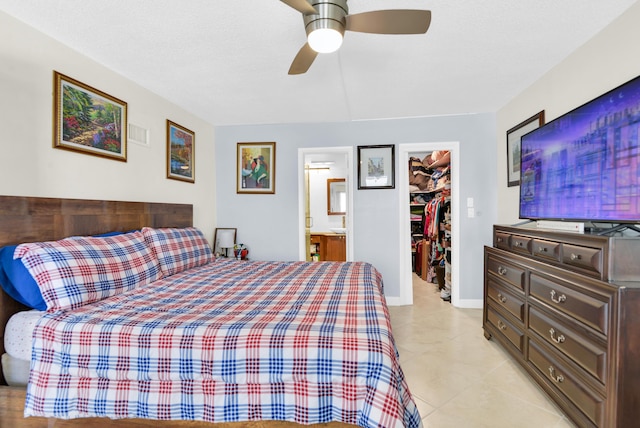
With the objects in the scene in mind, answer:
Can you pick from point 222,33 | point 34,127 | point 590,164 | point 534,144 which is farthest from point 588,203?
point 34,127

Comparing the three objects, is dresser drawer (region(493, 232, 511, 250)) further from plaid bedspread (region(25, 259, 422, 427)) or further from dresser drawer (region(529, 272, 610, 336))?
plaid bedspread (region(25, 259, 422, 427))

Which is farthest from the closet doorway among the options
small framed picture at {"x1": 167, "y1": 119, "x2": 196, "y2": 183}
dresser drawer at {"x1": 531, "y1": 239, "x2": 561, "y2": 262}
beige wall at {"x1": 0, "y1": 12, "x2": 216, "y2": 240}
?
beige wall at {"x1": 0, "y1": 12, "x2": 216, "y2": 240}

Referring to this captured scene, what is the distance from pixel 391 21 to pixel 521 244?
6.06 ft

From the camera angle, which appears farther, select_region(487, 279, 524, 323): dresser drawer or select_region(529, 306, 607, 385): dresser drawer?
select_region(487, 279, 524, 323): dresser drawer

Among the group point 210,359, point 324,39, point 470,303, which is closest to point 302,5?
point 324,39

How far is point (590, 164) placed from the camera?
5.48ft

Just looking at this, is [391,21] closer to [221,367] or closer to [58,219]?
[221,367]

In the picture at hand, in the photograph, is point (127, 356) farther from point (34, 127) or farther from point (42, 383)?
point (34, 127)

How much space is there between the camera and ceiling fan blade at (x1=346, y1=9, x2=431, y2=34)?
145cm

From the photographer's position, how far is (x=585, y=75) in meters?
2.15

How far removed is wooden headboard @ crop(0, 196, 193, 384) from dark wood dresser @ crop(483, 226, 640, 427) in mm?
3032

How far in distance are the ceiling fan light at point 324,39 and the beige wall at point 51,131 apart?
5.84 feet

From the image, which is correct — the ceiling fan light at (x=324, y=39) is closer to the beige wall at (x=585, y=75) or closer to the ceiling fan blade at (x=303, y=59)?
the ceiling fan blade at (x=303, y=59)

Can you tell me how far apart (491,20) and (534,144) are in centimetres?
99
